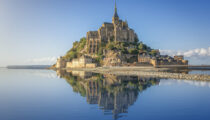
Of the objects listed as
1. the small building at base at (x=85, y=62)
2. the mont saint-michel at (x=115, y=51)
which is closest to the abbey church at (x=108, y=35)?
the mont saint-michel at (x=115, y=51)

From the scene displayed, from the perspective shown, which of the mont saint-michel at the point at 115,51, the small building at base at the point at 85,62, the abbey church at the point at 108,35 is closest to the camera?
A: the mont saint-michel at the point at 115,51

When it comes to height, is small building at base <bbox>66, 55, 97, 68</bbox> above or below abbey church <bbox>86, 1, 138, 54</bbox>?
below

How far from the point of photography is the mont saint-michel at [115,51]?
91.9m

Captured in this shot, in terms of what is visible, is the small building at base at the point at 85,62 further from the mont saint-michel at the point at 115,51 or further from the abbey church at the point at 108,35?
the abbey church at the point at 108,35

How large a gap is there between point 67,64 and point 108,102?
355ft

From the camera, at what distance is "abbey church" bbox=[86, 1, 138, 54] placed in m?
108

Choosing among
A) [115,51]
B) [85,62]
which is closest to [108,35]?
[115,51]

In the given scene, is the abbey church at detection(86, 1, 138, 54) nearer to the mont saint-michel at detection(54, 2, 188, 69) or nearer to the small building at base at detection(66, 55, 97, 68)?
the mont saint-michel at detection(54, 2, 188, 69)

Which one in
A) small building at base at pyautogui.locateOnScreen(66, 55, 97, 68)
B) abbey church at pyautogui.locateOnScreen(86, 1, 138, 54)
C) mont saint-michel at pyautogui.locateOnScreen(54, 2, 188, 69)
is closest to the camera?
mont saint-michel at pyautogui.locateOnScreen(54, 2, 188, 69)

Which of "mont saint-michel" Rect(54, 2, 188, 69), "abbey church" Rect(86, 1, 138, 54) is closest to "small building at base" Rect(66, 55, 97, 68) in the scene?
"mont saint-michel" Rect(54, 2, 188, 69)

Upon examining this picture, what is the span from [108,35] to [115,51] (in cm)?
1938

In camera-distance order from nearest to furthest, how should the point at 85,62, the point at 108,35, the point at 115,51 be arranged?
the point at 115,51 < the point at 85,62 < the point at 108,35

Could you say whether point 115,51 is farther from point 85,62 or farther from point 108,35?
point 108,35

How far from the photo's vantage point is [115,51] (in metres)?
94.2
